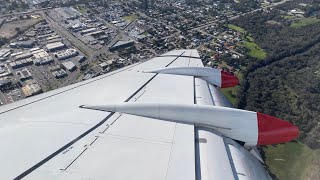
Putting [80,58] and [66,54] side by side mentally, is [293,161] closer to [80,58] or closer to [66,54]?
[80,58]

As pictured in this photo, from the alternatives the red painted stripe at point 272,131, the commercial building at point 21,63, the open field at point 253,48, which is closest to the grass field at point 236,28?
the open field at point 253,48

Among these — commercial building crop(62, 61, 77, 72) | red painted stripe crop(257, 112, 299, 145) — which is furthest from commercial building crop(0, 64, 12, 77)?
red painted stripe crop(257, 112, 299, 145)

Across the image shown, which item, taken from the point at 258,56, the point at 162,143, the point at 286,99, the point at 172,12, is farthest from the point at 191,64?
the point at 172,12

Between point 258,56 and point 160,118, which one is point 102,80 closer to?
point 160,118

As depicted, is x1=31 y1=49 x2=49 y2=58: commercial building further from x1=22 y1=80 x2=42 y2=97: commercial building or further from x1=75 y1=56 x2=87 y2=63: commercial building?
x1=22 y1=80 x2=42 y2=97: commercial building

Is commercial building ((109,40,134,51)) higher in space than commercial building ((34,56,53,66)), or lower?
higher

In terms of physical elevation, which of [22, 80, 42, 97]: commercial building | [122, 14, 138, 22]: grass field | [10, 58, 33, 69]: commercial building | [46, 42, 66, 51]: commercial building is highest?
[122, 14, 138, 22]: grass field

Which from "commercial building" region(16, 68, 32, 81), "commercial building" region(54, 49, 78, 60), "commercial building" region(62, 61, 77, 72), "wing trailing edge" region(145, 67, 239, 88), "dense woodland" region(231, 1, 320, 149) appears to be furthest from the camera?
"commercial building" region(54, 49, 78, 60)

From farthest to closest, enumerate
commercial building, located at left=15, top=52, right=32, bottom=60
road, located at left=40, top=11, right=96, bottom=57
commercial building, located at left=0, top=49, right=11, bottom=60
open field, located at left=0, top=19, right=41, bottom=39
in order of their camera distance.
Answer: open field, located at left=0, top=19, right=41, bottom=39 < road, located at left=40, top=11, right=96, bottom=57 < commercial building, located at left=0, top=49, right=11, bottom=60 < commercial building, located at left=15, top=52, right=32, bottom=60
